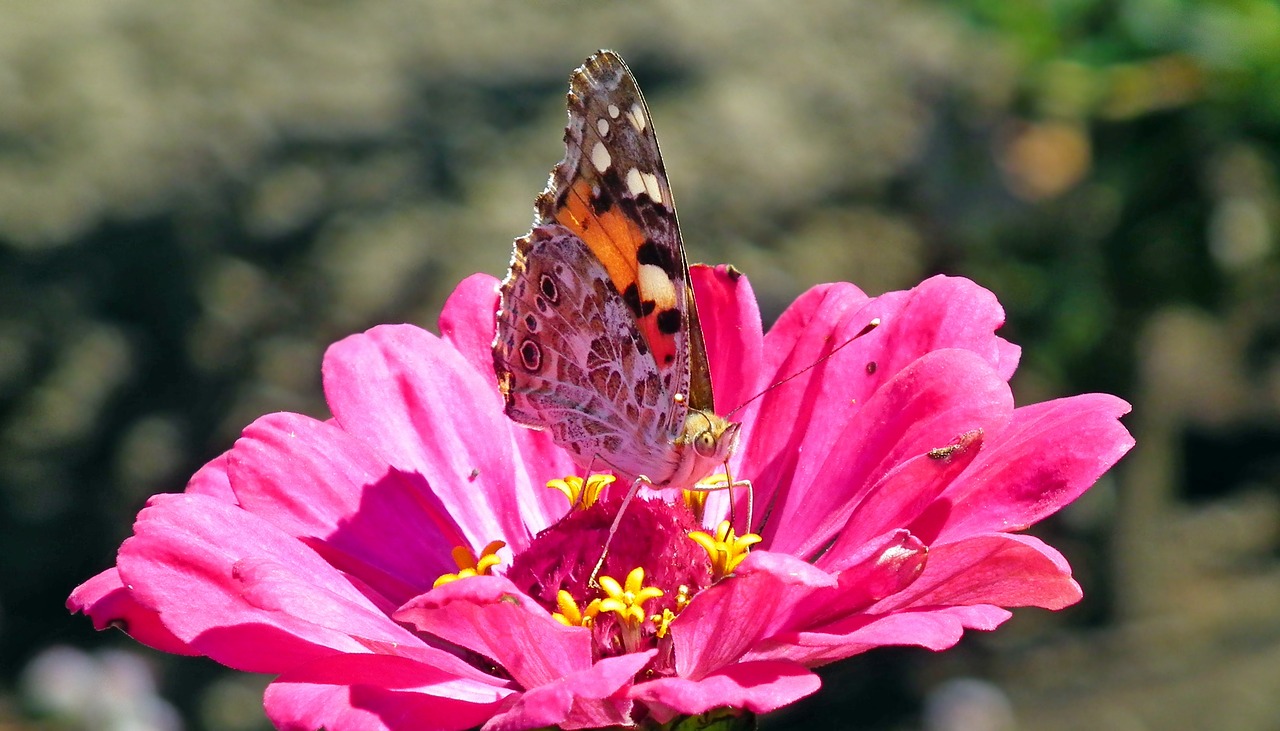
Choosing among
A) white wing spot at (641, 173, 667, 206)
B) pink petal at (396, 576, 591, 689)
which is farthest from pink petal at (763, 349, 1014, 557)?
pink petal at (396, 576, 591, 689)

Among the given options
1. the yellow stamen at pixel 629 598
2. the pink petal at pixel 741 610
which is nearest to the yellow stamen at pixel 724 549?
the yellow stamen at pixel 629 598

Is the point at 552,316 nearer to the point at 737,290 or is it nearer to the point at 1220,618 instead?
the point at 737,290

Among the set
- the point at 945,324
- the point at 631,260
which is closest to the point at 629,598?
the point at 631,260

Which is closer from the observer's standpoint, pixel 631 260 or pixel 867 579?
pixel 867 579

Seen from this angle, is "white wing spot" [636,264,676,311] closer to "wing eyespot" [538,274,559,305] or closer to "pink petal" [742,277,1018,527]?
"wing eyespot" [538,274,559,305]

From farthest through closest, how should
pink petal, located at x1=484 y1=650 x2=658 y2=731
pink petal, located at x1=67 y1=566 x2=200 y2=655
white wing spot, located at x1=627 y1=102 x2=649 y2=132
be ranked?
1. white wing spot, located at x1=627 y1=102 x2=649 y2=132
2. pink petal, located at x1=67 y1=566 x2=200 y2=655
3. pink petal, located at x1=484 y1=650 x2=658 y2=731

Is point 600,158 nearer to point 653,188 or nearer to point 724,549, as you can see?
point 653,188

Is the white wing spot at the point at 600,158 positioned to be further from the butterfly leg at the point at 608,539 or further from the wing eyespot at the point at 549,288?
the butterfly leg at the point at 608,539
